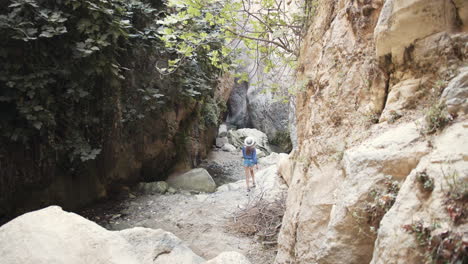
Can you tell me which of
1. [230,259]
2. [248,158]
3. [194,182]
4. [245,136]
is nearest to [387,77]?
[230,259]

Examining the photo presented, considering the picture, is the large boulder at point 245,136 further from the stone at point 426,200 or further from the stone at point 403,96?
the stone at point 426,200

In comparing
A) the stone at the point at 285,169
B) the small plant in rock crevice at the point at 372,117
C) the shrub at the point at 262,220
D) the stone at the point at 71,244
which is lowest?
the shrub at the point at 262,220

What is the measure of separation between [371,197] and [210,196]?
18.4 ft

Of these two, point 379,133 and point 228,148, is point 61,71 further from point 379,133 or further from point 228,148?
point 228,148

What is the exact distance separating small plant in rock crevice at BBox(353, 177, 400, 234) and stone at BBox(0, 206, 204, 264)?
159cm

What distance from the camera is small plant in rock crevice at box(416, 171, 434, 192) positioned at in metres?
1.25

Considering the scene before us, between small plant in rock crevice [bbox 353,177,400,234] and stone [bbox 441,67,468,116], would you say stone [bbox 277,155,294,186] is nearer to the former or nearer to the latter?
small plant in rock crevice [bbox 353,177,400,234]

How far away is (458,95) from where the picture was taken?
1.39m

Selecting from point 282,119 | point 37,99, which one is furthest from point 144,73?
point 282,119

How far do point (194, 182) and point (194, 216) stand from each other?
2151 millimetres

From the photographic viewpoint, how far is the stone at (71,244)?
2.10 meters

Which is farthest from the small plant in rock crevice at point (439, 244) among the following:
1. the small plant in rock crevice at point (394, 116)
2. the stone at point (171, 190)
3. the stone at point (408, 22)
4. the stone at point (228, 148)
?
the stone at point (228, 148)

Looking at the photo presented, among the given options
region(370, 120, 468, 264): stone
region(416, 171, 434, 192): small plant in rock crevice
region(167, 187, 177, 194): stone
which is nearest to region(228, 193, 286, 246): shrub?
region(167, 187, 177, 194): stone

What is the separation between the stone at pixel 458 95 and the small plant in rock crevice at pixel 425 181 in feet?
1.19
